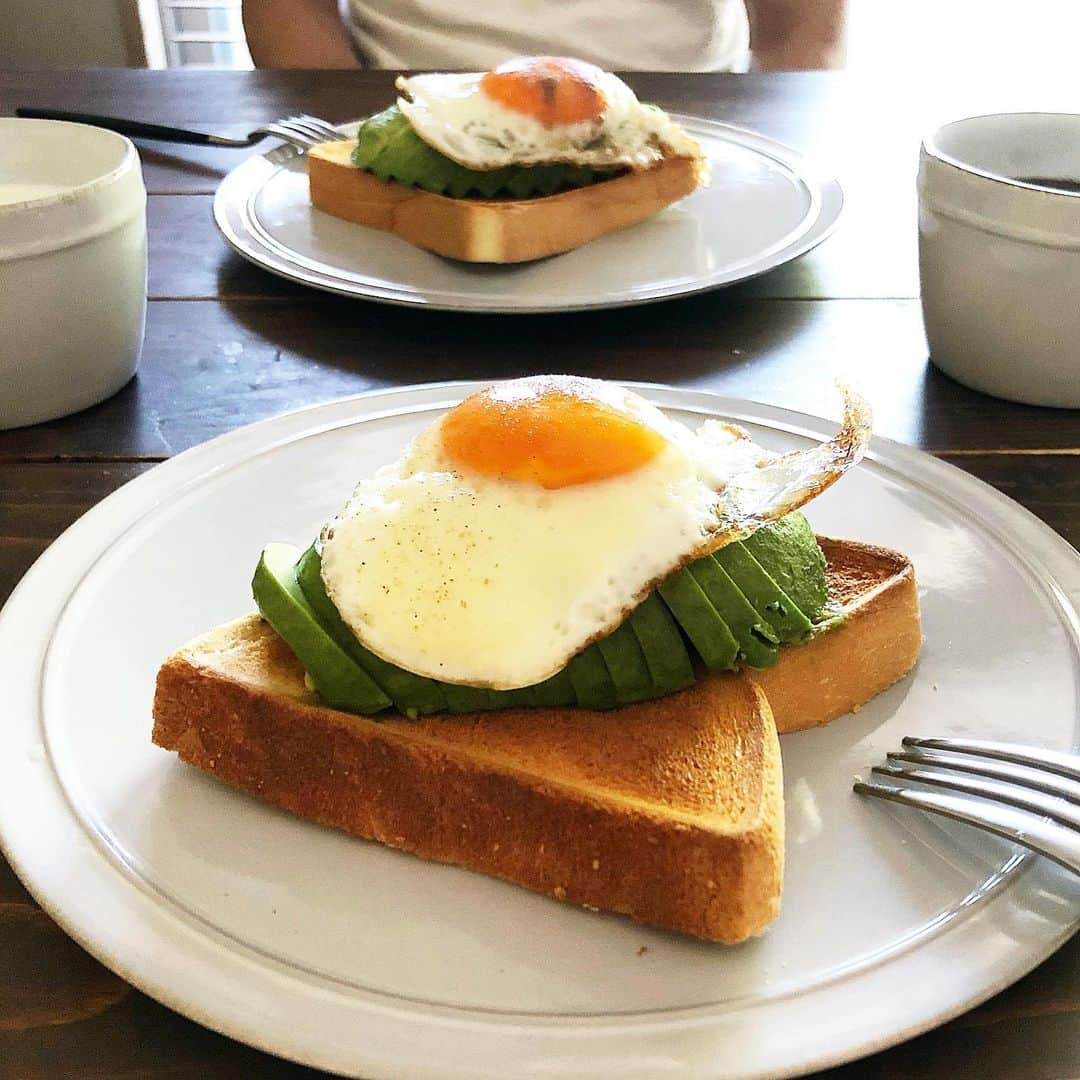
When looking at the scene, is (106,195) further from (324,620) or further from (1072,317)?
(1072,317)

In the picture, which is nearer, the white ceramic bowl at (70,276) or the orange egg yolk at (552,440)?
the orange egg yolk at (552,440)

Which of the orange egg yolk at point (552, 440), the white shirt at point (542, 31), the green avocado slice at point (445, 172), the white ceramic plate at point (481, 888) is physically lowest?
the white ceramic plate at point (481, 888)

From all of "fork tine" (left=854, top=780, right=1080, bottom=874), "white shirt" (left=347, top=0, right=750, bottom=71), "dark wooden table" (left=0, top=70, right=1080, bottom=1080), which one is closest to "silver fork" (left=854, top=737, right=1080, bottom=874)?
"fork tine" (left=854, top=780, right=1080, bottom=874)

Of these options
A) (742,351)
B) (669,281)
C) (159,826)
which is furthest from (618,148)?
(159,826)

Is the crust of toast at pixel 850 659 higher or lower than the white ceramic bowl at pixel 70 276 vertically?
lower

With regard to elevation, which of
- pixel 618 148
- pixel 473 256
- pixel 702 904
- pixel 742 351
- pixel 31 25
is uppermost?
pixel 31 25

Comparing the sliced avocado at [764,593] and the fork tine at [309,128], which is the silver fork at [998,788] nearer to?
the sliced avocado at [764,593]

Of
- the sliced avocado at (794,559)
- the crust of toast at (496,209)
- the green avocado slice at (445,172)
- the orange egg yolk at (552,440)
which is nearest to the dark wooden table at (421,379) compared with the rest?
the crust of toast at (496,209)
